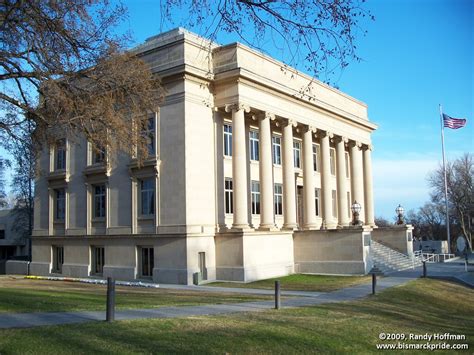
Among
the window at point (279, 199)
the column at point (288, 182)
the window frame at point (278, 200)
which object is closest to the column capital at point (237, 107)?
the column at point (288, 182)

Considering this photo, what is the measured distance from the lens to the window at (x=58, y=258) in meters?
39.6

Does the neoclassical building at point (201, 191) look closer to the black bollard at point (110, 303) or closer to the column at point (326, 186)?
the column at point (326, 186)

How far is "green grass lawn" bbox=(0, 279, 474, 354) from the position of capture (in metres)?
9.62

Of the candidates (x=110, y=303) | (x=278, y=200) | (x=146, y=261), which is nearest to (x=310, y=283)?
(x=146, y=261)

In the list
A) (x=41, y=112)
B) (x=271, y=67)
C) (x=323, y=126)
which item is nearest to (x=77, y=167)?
(x=271, y=67)

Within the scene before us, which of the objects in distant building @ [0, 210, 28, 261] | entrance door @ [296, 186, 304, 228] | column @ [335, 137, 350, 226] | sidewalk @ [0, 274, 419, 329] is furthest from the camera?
distant building @ [0, 210, 28, 261]

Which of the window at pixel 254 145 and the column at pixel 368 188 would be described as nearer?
the window at pixel 254 145

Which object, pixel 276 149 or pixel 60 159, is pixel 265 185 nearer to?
pixel 276 149

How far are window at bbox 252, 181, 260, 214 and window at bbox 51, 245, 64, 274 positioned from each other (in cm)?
1525

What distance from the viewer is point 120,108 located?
17.8m

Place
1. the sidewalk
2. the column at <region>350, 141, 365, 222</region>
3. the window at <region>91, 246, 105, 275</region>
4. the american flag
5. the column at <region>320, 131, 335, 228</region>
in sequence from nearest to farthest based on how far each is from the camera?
1. the sidewalk
2. the window at <region>91, 246, 105, 275</region>
3. the column at <region>320, 131, 335, 228</region>
4. the column at <region>350, 141, 365, 222</region>
5. the american flag

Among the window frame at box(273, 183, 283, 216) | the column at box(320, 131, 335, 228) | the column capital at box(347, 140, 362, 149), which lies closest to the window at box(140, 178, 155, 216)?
the window frame at box(273, 183, 283, 216)

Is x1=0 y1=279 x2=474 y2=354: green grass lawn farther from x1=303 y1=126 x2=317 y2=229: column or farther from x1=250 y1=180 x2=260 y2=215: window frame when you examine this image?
x1=303 y1=126 x2=317 y2=229: column

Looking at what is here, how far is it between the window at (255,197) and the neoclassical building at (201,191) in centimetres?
14
